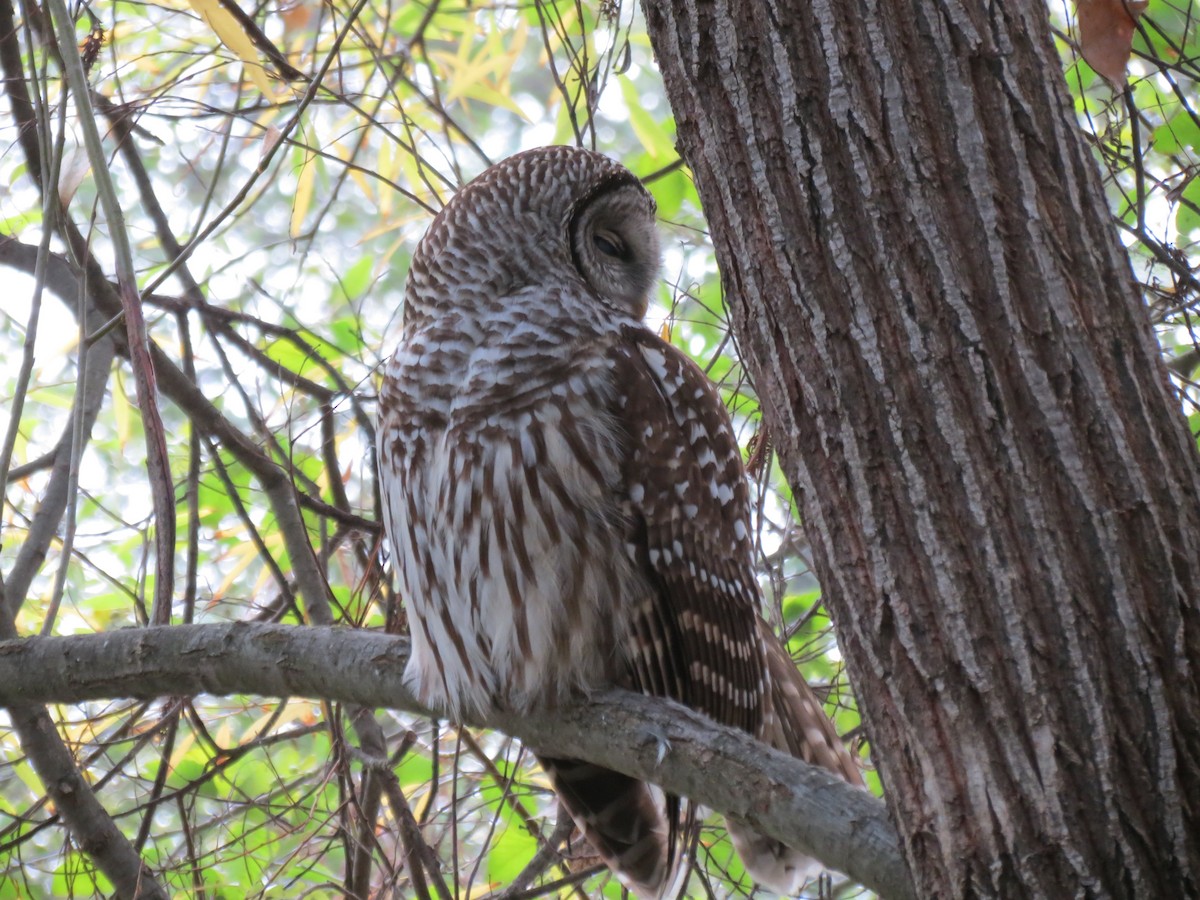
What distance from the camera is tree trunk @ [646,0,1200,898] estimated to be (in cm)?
139

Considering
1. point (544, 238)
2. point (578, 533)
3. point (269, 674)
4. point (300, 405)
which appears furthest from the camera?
point (300, 405)

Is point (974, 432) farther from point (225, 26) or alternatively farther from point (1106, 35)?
point (225, 26)

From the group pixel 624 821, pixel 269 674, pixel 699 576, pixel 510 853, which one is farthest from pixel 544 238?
pixel 510 853

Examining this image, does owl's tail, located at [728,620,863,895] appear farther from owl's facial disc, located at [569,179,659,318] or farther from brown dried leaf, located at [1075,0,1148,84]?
brown dried leaf, located at [1075,0,1148,84]

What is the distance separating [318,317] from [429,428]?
1.81 meters

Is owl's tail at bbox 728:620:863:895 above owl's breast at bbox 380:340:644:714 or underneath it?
underneath

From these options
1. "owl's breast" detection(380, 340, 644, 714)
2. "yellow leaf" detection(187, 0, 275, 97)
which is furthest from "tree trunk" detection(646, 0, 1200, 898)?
"yellow leaf" detection(187, 0, 275, 97)

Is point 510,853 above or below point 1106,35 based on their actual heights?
below

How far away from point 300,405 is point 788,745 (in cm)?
157

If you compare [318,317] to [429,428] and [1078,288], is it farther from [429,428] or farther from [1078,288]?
[1078,288]

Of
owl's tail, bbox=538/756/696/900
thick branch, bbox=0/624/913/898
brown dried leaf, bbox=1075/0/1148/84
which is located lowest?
owl's tail, bbox=538/756/696/900

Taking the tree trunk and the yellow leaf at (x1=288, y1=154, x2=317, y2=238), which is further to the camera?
the yellow leaf at (x1=288, y1=154, x2=317, y2=238)

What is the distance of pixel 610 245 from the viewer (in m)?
2.97

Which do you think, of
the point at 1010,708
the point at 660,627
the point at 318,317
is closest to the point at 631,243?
the point at 660,627
